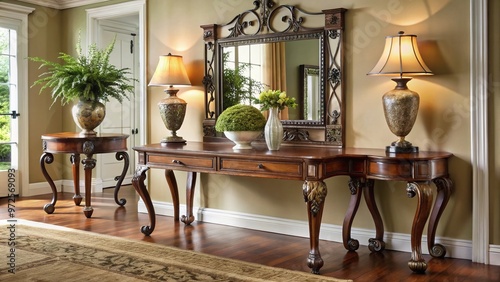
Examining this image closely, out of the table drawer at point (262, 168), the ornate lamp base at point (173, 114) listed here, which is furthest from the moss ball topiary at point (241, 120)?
the ornate lamp base at point (173, 114)

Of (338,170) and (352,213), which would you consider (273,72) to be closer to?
(338,170)

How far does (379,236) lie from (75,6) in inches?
183

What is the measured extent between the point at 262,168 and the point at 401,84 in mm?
1125

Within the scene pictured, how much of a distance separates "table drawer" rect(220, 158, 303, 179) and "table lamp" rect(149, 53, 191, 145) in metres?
1.03

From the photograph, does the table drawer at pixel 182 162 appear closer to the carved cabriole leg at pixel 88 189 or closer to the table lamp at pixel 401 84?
the carved cabriole leg at pixel 88 189

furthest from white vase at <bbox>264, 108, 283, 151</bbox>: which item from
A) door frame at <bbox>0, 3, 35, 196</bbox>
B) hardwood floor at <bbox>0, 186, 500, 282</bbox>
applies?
door frame at <bbox>0, 3, 35, 196</bbox>

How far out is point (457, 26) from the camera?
12.8 feet

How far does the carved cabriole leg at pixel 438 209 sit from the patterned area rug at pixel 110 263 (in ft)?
3.10

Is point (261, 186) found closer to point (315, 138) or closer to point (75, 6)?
point (315, 138)

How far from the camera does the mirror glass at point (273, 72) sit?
4.50 meters

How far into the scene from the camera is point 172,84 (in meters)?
4.98

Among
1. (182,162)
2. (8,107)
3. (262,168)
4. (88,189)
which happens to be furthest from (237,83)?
(8,107)

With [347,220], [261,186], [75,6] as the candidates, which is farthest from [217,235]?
[75,6]

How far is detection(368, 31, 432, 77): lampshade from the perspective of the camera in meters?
3.80
